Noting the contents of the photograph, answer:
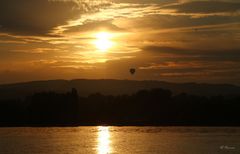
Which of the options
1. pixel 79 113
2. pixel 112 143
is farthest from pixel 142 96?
pixel 112 143

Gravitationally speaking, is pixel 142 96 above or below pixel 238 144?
below

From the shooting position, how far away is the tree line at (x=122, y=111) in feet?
531

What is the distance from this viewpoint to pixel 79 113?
168 m

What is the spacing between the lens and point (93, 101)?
174 m

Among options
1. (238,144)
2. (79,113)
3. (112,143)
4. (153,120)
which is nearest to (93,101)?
(79,113)

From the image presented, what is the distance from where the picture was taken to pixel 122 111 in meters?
170

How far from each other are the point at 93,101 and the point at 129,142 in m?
70.8

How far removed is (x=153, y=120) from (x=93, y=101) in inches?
790

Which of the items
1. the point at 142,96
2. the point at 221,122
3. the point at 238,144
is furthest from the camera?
the point at 142,96

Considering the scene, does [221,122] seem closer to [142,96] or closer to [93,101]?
[142,96]

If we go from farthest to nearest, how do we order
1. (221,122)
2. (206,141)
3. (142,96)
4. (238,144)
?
(142,96) → (221,122) → (206,141) → (238,144)

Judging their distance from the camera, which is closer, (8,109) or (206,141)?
(206,141)

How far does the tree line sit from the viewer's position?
6373 inches

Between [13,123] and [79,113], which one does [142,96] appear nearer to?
[79,113]
